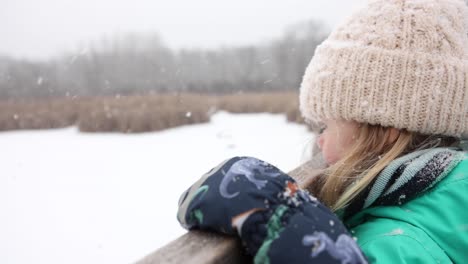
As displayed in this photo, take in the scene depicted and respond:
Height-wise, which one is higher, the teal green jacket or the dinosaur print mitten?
the dinosaur print mitten

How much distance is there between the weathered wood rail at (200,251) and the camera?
13.6 inches

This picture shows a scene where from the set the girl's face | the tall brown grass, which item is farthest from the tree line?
the girl's face

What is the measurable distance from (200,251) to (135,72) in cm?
1000

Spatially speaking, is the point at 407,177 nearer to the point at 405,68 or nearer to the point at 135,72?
the point at 405,68

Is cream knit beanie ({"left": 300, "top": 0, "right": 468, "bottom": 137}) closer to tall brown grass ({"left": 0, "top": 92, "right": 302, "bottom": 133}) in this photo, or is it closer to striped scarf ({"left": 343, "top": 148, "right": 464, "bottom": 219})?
striped scarf ({"left": 343, "top": 148, "right": 464, "bottom": 219})

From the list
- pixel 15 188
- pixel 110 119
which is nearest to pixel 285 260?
pixel 15 188

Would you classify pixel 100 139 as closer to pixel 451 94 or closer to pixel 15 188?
pixel 15 188

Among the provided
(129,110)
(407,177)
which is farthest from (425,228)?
(129,110)

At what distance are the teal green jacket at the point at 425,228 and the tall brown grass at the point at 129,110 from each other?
6235 mm

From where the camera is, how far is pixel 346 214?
61 centimetres

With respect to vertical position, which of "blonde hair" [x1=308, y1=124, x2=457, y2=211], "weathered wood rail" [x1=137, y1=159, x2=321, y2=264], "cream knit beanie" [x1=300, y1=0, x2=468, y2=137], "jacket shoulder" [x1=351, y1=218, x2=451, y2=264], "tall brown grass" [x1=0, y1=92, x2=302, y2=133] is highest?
"cream knit beanie" [x1=300, y1=0, x2=468, y2=137]

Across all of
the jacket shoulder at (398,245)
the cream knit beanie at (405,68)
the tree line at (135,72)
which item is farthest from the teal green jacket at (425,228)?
the tree line at (135,72)

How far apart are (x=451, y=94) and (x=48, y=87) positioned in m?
8.73

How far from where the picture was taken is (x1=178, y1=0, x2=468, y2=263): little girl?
39 centimetres
